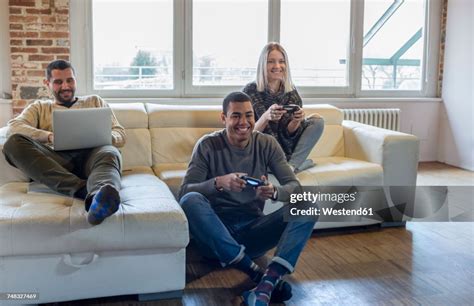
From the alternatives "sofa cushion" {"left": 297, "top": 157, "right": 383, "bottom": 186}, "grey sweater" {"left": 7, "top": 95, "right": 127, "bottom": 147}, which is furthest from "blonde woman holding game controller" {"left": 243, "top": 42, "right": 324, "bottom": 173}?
"grey sweater" {"left": 7, "top": 95, "right": 127, "bottom": 147}

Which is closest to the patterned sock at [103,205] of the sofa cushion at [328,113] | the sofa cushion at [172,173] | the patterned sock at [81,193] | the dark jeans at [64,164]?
the dark jeans at [64,164]

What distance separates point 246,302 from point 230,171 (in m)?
0.61

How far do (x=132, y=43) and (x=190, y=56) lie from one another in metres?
0.52

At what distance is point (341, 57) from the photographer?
5.38 m

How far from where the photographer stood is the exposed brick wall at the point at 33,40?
422cm

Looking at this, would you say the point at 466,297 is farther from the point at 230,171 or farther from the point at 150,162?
the point at 150,162

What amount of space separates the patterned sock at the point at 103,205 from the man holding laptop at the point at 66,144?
10 cm

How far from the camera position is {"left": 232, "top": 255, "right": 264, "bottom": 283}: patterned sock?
2.34 m

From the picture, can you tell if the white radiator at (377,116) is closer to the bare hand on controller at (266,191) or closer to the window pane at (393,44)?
the window pane at (393,44)

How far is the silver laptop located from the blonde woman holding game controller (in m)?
0.94

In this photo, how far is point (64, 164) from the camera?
9.32 ft

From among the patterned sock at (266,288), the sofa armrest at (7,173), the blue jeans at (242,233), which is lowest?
the patterned sock at (266,288)

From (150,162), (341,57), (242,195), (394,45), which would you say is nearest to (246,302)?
(242,195)

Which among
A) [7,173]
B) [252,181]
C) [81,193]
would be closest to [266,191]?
[252,181]
